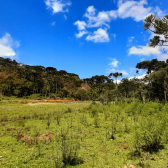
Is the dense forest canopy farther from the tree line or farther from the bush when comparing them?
the bush

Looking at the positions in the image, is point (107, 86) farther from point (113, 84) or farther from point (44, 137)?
point (44, 137)

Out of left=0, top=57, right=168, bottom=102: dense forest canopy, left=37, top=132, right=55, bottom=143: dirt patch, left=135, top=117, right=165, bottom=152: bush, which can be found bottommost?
left=37, top=132, right=55, bottom=143: dirt patch

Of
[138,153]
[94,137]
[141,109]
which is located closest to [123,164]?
[138,153]

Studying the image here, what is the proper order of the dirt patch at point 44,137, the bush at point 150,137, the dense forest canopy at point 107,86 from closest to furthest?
1. the bush at point 150,137
2. the dirt patch at point 44,137
3. the dense forest canopy at point 107,86

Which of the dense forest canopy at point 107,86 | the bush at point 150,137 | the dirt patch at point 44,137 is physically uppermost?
the dense forest canopy at point 107,86

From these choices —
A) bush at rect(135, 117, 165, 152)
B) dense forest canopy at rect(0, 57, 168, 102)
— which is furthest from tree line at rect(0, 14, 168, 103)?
bush at rect(135, 117, 165, 152)

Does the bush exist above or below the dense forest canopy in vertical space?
below

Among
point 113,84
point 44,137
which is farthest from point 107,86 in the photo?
point 44,137

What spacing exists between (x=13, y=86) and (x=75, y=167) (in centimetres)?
6184

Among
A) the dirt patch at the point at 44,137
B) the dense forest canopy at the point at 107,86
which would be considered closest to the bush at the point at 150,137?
the dirt patch at the point at 44,137

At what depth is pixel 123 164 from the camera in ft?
14.5

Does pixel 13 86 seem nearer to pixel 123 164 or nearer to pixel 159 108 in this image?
pixel 159 108

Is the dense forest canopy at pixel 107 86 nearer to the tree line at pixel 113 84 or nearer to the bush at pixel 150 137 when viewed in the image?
the tree line at pixel 113 84

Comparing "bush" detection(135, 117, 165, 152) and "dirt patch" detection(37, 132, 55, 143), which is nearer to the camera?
"bush" detection(135, 117, 165, 152)
